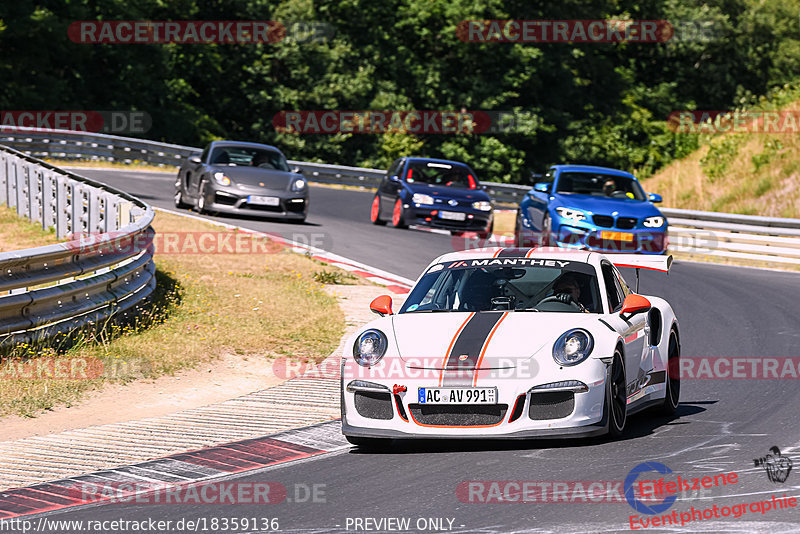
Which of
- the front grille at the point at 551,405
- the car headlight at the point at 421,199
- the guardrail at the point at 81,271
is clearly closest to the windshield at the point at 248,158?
the car headlight at the point at 421,199

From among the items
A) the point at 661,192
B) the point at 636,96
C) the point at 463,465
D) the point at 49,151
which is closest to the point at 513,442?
the point at 463,465

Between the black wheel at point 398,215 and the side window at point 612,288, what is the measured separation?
1440cm

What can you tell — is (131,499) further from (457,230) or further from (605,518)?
(457,230)

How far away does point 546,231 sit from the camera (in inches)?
756

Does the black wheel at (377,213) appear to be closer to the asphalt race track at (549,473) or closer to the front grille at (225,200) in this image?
the front grille at (225,200)

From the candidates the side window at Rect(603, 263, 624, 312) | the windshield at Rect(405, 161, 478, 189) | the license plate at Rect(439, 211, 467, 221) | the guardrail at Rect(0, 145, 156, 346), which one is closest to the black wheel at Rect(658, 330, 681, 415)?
the side window at Rect(603, 263, 624, 312)

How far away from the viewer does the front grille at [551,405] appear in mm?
7574

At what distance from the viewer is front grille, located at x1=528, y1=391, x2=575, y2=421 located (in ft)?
24.8

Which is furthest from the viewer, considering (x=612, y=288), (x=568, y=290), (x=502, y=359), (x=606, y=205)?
(x=606, y=205)

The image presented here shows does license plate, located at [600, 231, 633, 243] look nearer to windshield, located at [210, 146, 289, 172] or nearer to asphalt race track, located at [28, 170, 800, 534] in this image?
asphalt race track, located at [28, 170, 800, 534]

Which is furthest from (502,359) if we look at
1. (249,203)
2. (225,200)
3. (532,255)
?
(225,200)

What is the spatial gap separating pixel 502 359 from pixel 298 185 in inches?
610

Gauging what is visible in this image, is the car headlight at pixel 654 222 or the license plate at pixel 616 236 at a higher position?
the car headlight at pixel 654 222

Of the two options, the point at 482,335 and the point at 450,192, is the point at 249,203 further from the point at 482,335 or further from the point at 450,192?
the point at 482,335
